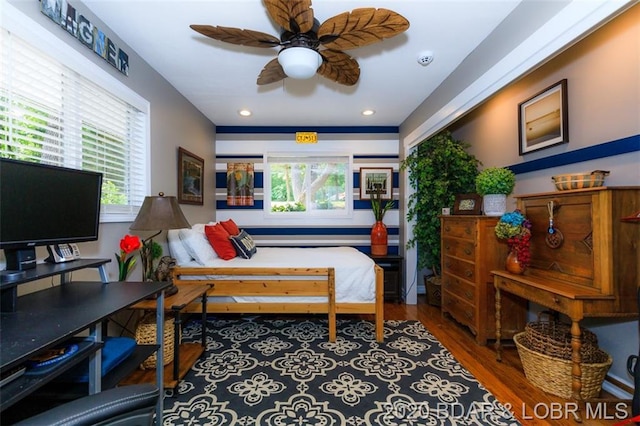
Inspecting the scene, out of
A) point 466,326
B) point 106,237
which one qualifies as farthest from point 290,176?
point 466,326

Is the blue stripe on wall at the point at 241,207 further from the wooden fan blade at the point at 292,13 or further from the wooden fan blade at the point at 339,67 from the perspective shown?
the wooden fan blade at the point at 292,13

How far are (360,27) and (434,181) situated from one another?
7.53 ft

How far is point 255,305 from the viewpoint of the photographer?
273 cm

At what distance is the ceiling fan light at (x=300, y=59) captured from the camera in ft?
5.87

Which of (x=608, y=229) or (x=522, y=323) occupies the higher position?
(x=608, y=229)

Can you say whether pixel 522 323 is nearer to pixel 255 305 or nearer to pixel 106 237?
pixel 255 305

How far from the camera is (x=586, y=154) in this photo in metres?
2.07

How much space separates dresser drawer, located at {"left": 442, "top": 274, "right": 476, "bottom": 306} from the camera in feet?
8.78

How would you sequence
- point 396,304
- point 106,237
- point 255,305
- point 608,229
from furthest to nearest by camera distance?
point 396,304
point 255,305
point 106,237
point 608,229

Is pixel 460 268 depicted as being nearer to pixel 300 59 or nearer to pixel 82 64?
pixel 300 59

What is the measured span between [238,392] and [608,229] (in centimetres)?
249

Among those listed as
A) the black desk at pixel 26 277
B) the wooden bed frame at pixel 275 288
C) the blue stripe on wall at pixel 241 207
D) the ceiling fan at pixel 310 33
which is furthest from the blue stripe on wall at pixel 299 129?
the black desk at pixel 26 277

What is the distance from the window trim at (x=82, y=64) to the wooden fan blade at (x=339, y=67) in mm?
1533

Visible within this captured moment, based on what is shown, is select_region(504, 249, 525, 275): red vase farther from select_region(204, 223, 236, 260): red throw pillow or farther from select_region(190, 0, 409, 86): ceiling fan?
select_region(204, 223, 236, 260): red throw pillow
